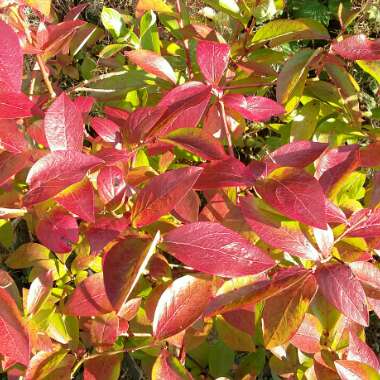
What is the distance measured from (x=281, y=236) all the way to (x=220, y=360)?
0.62 m

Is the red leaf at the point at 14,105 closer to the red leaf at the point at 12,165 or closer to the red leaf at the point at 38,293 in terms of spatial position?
the red leaf at the point at 12,165

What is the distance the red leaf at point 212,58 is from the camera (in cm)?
84

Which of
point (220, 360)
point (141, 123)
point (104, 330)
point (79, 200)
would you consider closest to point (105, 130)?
point (141, 123)

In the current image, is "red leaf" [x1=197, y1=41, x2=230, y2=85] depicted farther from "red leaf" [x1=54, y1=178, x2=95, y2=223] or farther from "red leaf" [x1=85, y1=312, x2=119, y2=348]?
"red leaf" [x1=85, y1=312, x2=119, y2=348]

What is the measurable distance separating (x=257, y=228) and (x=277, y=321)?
130 mm

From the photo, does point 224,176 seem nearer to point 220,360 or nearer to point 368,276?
point 368,276

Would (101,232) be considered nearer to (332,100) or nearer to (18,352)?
(18,352)

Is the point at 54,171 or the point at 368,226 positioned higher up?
the point at 54,171

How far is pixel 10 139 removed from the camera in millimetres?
754

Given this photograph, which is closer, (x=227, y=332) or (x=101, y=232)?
(x=101, y=232)

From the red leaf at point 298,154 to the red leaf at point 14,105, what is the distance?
37 cm

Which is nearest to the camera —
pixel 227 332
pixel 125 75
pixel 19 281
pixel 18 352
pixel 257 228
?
pixel 18 352

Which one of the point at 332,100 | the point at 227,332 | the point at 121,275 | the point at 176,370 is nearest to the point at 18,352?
the point at 121,275

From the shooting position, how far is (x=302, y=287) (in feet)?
2.25
